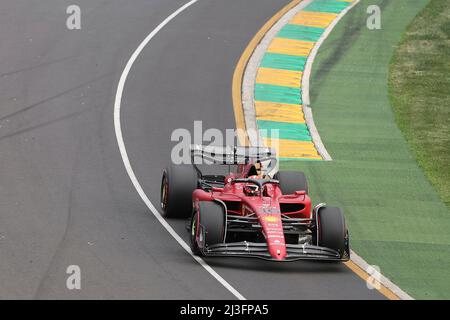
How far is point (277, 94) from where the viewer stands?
30328 millimetres

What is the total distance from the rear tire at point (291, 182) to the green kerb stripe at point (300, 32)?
46.2ft

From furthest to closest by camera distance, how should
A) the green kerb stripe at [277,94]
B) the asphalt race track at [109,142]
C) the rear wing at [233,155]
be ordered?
the green kerb stripe at [277,94] < the rear wing at [233,155] < the asphalt race track at [109,142]

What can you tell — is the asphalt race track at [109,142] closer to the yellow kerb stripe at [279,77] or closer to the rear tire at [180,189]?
the rear tire at [180,189]

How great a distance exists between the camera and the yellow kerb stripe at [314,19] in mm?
36175

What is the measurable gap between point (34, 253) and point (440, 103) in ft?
51.2

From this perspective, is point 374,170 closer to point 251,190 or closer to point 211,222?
point 251,190

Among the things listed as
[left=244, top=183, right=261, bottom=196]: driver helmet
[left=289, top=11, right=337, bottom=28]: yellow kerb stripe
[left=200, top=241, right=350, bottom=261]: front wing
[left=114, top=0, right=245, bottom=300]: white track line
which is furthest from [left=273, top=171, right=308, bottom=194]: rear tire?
[left=289, top=11, right=337, bottom=28]: yellow kerb stripe

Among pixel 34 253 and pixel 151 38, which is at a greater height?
pixel 151 38

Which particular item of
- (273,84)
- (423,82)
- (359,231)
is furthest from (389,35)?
(359,231)

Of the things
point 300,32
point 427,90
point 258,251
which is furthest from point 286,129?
point 258,251

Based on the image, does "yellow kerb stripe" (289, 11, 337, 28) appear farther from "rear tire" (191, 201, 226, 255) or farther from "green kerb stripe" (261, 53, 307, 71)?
"rear tire" (191, 201, 226, 255)

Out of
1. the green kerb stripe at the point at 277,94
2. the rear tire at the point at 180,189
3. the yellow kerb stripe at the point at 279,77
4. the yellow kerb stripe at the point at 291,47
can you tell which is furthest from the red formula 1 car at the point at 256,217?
the yellow kerb stripe at the point at 291,47
